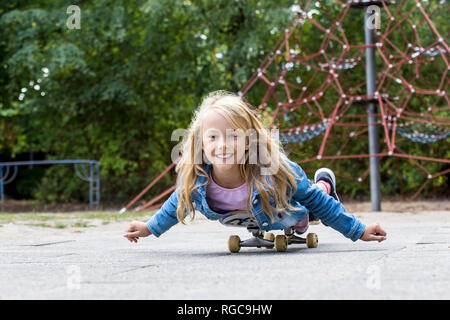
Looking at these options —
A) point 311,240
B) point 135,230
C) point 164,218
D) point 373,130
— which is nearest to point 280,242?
point 311,240

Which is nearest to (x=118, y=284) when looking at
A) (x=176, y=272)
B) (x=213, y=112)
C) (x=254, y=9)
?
(x=176, y=272)

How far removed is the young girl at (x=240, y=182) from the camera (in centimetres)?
266

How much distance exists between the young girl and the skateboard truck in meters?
0.09

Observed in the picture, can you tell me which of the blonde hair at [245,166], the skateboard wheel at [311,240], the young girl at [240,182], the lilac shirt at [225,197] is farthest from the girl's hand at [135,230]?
the skateboard wheel at [311,240]

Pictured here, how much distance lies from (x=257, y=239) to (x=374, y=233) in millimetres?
570

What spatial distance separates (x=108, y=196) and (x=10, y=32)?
3580 mm

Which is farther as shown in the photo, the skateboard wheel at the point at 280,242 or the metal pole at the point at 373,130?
the metal pole at the point at 373,130

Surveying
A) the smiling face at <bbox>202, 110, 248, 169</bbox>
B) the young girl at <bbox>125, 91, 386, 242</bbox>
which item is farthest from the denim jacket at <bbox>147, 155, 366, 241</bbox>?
the smiling face at <bbox>202, 110, 248, 169</bbox>

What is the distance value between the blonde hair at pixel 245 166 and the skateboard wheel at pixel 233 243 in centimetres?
19

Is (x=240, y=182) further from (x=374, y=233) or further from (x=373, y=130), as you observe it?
(x=373, y=130)

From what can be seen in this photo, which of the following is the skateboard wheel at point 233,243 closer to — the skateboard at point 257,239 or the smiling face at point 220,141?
the skateboard at point 257,239

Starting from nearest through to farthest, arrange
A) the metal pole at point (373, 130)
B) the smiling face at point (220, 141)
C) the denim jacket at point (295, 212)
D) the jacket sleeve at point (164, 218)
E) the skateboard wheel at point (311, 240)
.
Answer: the smiling face at point (220, 141)
the denim jacket at point (295, 212)
the jacket sleeve at point (164, 218)
the skateboard wheel at point (311, 240)
the metal pole at point (373, 130)

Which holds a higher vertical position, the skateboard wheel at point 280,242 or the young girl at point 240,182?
the young girl at point 240,182

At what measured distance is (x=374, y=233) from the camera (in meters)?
2.74
